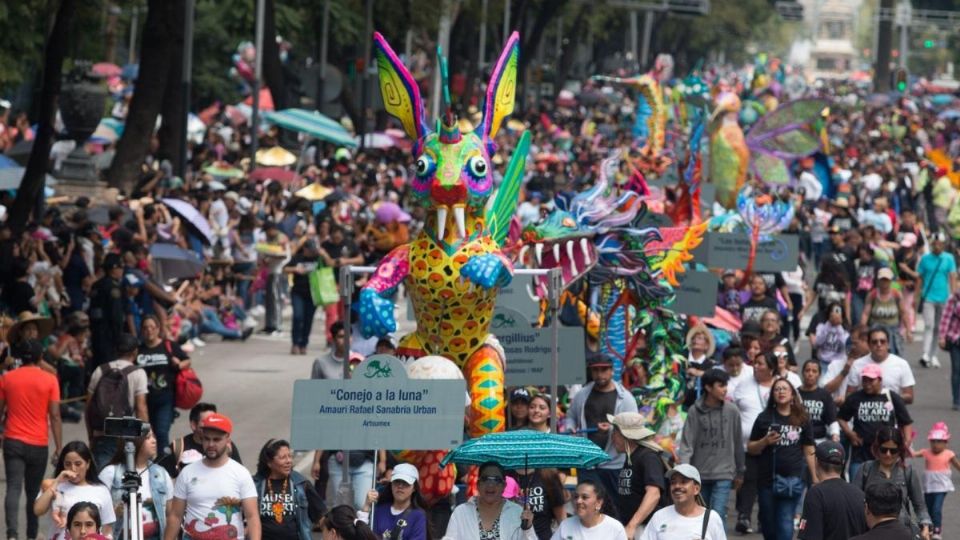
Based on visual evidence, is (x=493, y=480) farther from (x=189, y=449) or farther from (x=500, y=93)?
(x=500, y=93)

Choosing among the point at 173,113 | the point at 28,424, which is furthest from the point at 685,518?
the point at 173,113

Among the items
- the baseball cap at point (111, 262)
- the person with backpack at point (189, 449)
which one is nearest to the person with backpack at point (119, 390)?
the person with backpack at point (189, 449)

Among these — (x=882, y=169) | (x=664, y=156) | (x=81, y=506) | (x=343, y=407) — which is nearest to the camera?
(x=81, y=506)

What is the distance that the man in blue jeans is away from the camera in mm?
14750

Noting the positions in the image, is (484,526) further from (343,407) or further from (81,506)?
(81,506)

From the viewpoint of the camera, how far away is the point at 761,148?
32500mm

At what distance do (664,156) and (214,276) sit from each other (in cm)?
1111

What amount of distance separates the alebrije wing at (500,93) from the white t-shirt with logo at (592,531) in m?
4.13

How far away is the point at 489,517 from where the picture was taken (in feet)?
38.4

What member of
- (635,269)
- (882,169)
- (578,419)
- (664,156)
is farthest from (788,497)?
(882,169)

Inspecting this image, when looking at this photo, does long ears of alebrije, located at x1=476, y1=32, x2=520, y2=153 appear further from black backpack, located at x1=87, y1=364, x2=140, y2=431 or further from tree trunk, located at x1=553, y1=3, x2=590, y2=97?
tree trunk, located at x1=553, y1=3, x2=590, y2=97

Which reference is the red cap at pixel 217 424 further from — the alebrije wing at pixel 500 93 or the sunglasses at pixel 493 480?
the alebrije wing at pixel 500 93

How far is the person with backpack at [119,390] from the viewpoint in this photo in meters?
15.6

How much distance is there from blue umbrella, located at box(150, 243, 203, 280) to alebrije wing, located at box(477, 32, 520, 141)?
857 centimetres
